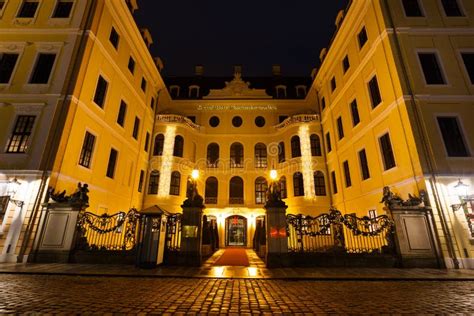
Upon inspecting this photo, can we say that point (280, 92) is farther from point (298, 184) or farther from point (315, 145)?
point (298, 184)

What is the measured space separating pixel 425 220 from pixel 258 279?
846 centimetres

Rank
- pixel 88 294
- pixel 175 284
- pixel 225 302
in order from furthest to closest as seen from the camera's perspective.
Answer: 1. pixel 175 284
2. pixel 88 294
3. pixel 225 302

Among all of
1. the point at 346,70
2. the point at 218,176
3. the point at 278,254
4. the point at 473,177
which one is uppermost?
the point at 346,70

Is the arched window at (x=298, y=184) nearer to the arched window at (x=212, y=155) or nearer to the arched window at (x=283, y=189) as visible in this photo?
the arched window at (x=283, y=189)

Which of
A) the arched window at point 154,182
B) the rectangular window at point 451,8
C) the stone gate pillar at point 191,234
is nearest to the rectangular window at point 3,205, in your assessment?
the stone gate pillar at point 191,234

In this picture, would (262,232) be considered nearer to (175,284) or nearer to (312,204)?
(312,204)

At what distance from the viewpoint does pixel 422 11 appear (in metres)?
14.2

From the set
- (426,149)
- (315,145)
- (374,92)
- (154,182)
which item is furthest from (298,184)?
(154,182)

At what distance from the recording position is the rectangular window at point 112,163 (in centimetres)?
1654

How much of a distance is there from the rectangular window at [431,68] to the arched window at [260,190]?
15.7 meters

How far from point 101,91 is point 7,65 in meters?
5.29

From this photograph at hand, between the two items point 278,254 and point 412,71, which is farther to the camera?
point 412,71

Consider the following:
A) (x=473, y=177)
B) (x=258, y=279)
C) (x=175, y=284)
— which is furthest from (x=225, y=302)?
(x=473, y=177)

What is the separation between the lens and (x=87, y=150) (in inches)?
563
